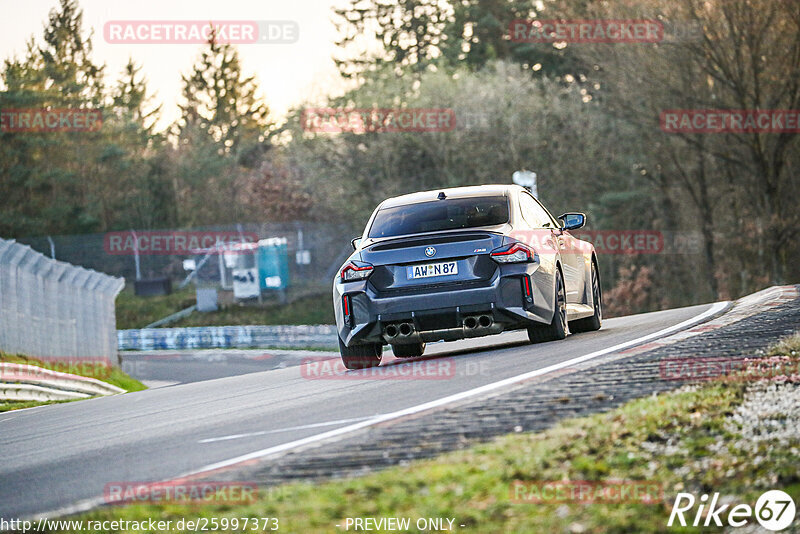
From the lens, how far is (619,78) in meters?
45.1

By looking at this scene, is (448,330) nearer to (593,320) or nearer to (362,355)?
(362,355)

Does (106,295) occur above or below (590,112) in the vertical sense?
below

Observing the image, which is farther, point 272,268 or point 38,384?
point 272,268

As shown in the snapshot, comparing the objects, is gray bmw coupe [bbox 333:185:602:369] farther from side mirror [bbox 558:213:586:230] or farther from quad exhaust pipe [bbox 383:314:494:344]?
side mirror [bbox 558:213:586:230]

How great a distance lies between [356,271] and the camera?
11594mm

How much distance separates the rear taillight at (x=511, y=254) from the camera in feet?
37.3

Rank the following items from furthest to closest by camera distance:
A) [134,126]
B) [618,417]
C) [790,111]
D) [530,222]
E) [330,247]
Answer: [134,126] < [330,247] < [790,111] < [530,222] < [618,417]

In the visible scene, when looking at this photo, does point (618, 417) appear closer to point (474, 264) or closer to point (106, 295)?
point (474, 264)

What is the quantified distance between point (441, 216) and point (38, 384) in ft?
26.8

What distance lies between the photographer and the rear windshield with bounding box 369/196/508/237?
39.0 ft

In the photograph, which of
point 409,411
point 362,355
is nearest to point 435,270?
point 362,355

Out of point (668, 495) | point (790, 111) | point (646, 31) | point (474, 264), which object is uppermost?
point (646, 31)

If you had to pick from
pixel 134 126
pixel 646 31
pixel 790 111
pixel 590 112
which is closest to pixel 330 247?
pixel 590 112

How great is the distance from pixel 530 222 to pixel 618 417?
5.97m
